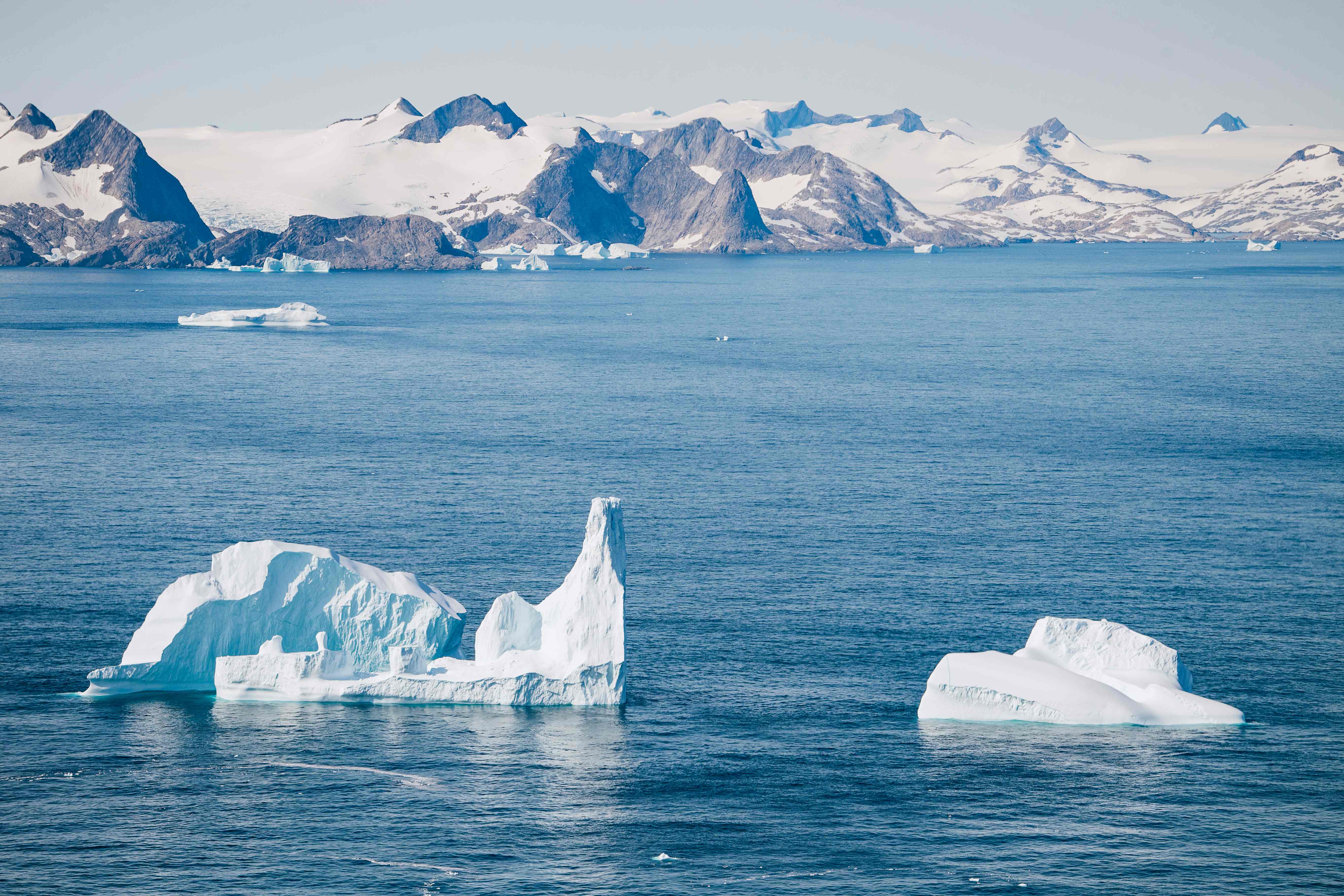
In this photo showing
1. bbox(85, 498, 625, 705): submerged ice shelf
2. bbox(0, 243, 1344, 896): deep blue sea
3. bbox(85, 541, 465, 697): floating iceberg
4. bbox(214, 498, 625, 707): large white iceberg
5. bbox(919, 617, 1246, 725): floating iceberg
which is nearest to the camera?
bbox(0, 243, 1344, 896): deep blue sea

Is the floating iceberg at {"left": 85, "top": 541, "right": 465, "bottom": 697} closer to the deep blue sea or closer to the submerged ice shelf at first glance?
the submerged ice shelf

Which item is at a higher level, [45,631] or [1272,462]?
[1272,462]

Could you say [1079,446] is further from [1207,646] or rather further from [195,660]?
[195,660]

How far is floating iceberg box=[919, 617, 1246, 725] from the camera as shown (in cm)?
5656

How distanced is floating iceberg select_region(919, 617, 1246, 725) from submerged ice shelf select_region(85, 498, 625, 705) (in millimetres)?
14400

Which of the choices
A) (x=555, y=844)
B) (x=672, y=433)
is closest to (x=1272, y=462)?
(x=672, y=433)

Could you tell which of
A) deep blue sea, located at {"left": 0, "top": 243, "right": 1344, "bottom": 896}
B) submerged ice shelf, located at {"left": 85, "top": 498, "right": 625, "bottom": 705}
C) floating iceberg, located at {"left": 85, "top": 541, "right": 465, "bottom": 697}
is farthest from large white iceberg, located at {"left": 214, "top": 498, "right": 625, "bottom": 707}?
deep blue sea, located at {"left": 0, "top": 243, "right": 1344, "bottom": 896}

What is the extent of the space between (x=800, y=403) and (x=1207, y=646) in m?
74.1

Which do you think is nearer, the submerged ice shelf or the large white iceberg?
the large white iceberg

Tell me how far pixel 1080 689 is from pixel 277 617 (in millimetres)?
35675

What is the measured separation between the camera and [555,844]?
151 feet

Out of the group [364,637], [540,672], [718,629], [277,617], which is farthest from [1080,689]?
[277,617]

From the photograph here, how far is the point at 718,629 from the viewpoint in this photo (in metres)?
67.3

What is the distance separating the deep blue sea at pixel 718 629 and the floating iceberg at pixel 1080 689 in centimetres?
109
